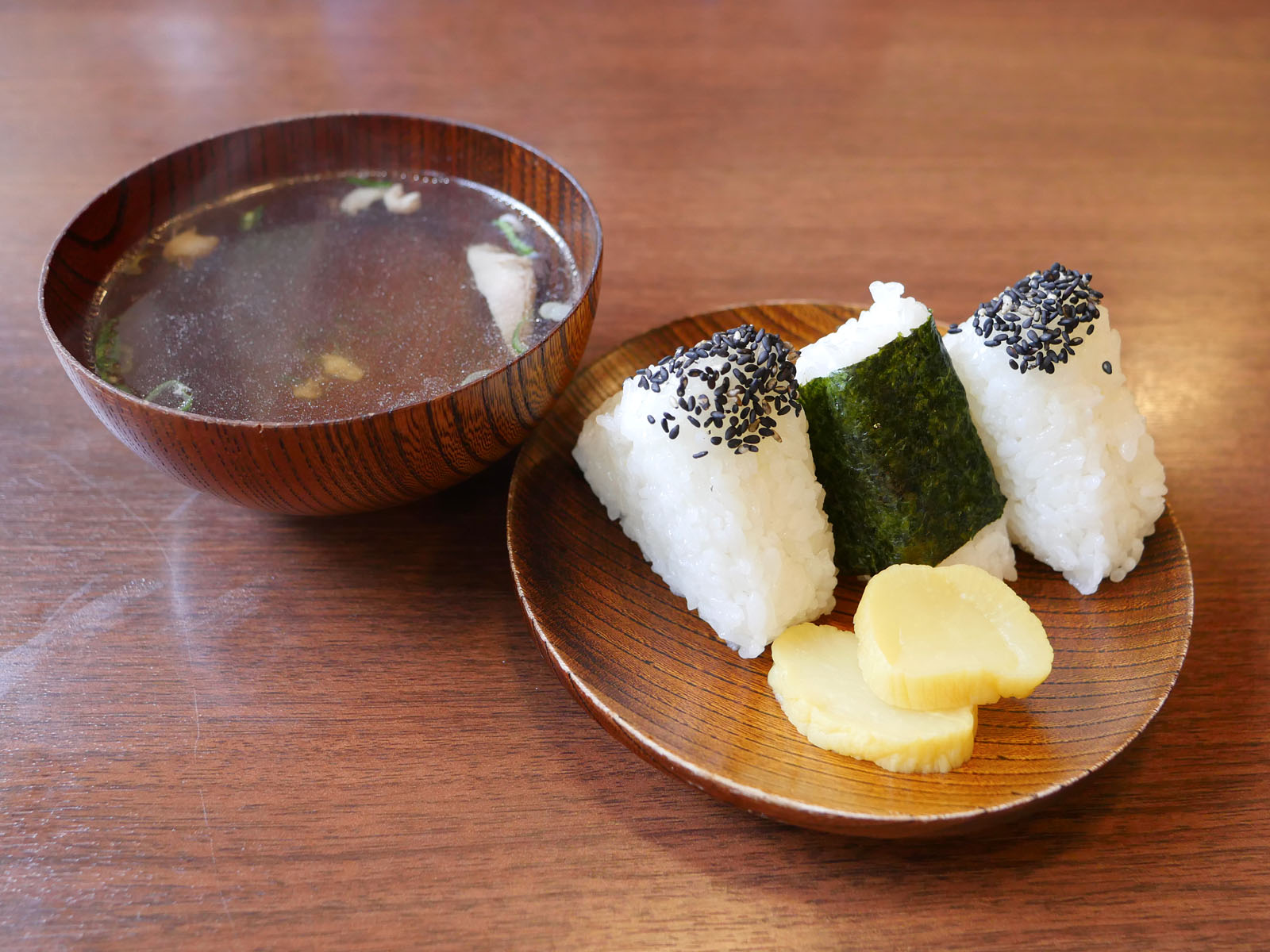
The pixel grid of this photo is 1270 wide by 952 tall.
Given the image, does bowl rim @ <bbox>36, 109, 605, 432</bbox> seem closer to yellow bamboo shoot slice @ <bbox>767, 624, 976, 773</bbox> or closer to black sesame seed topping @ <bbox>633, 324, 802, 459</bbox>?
black sesame seed topping @ <bbox>633, 324, 802, 459</bbox>

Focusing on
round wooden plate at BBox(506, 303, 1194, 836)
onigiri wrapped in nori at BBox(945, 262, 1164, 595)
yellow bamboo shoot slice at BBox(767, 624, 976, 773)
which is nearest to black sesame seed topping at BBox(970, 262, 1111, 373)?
onigiri wrapped in nori at BBox(945, 262, 1164, 595)

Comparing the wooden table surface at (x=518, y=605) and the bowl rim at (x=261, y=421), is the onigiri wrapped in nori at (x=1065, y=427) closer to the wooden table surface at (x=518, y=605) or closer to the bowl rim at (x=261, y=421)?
the wooden table surface at (x=518, y=605)

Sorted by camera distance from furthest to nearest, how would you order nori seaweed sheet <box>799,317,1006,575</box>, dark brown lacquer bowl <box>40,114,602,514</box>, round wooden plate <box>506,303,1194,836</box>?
nori seaweed sheet <box>799,317,1006,575</box>, dark brown lacquer bowl <box>40,114,602,514</box>, round wooden plate <box>506,303,1194,836</box>

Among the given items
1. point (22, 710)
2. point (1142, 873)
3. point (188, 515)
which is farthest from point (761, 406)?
point (22, 710)

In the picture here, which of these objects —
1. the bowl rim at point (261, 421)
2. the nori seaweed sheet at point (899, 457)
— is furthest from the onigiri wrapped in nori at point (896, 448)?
the bowl rim at point (261, 421)

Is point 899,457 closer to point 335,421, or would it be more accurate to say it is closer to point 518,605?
point 518,605

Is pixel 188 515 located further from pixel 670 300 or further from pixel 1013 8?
pixel 1013 8
